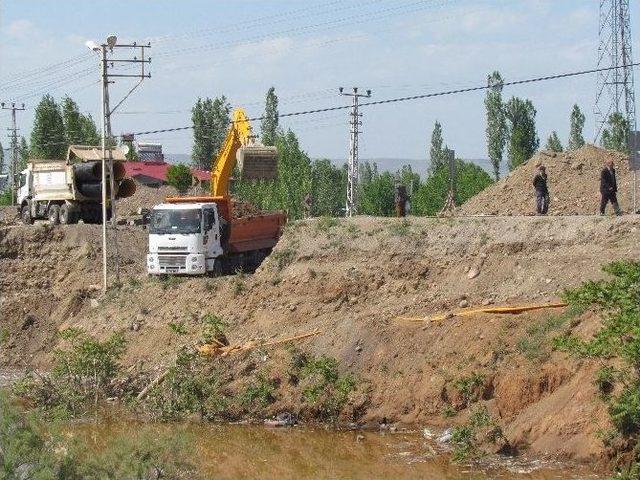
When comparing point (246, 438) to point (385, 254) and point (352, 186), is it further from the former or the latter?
point (352, 186)

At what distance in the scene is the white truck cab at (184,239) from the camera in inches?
1519

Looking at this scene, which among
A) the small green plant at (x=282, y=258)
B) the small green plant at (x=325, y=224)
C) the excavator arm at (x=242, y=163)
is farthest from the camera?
the excavator arm at (x=242, y=163)

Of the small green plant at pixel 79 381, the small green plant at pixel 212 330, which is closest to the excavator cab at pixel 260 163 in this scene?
the small green plant at pixel 212 330

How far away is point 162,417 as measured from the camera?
28.8 meters

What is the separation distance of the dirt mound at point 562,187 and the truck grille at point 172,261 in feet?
30.6

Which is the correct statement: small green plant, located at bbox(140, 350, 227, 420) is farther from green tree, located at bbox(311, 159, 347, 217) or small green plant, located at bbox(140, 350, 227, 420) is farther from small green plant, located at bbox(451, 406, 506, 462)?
green tree, located at bbox(311, 159, 347, 217)

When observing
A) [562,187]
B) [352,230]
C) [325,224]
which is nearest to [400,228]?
[352,230]

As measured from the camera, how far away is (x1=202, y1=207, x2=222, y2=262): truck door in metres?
38.7

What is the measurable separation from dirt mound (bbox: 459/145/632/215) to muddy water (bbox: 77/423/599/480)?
1659 cm

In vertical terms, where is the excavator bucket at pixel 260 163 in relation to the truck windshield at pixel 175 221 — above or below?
above

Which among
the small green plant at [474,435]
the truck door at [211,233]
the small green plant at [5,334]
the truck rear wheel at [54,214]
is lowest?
the small green plant at [474,435]

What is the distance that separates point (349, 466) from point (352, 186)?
34.0 m

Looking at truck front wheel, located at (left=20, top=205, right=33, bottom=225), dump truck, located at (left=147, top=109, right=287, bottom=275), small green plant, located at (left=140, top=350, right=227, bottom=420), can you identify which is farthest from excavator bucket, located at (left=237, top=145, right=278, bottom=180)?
small green plant, located at (left=140, top=350, right=227, bottom=420)

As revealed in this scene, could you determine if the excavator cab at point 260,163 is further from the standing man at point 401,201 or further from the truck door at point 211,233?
the standing man at point 401,201
